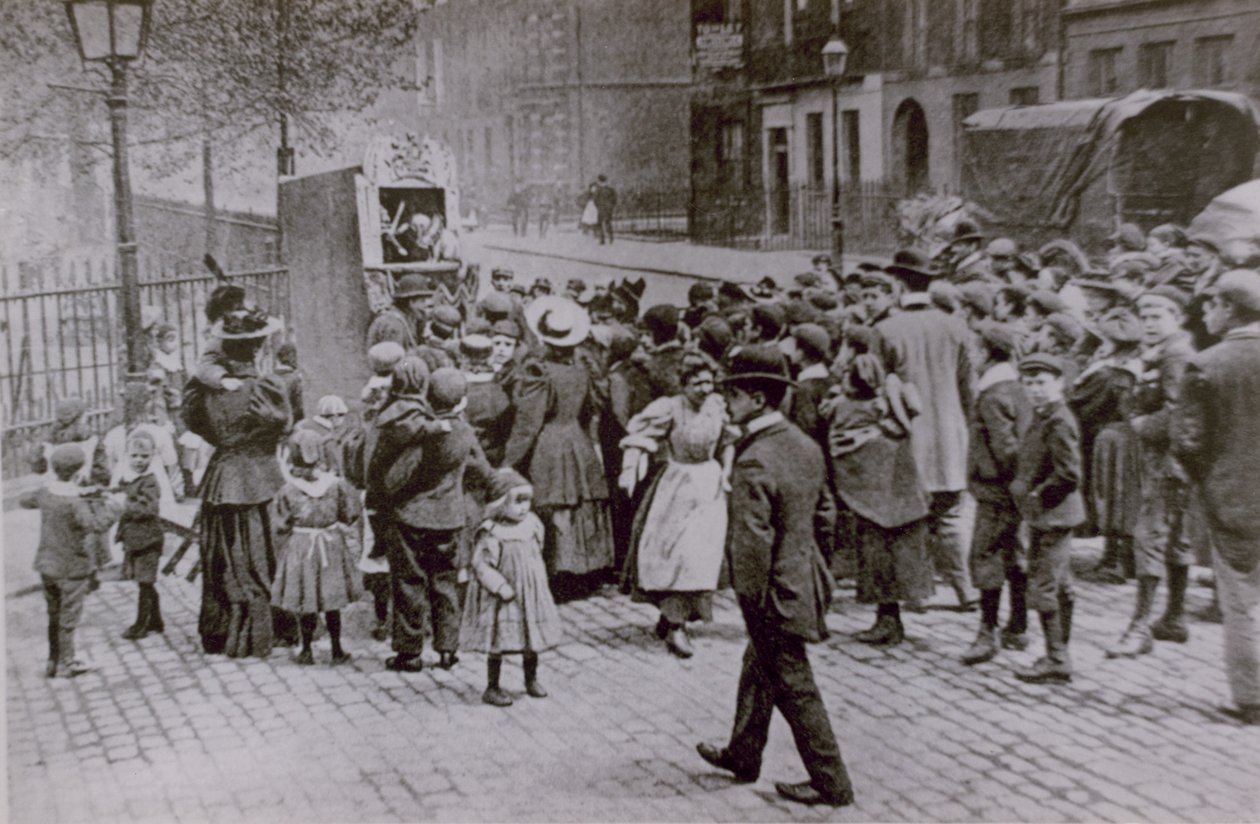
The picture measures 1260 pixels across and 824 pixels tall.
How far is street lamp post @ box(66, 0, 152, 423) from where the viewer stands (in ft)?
16.5

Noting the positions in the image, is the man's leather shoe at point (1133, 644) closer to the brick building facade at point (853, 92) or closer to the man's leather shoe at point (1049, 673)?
the man's leather shoe at point (1049, 673)

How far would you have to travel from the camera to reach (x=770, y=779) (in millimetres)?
4531

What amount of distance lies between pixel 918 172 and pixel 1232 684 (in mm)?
5775

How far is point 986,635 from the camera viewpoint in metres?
5.44

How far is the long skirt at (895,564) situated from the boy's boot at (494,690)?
1732 millimetres

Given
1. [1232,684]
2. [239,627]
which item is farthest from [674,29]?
[1232,684]

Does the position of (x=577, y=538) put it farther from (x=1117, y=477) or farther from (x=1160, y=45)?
(x=1160, y=45)

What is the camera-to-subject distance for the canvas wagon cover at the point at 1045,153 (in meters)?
8.31

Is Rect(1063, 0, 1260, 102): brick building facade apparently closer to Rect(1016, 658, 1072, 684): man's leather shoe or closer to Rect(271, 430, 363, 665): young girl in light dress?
Rect(1016, 658, 1072, 684): man's leather shoe

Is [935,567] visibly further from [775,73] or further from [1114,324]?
[775,73]

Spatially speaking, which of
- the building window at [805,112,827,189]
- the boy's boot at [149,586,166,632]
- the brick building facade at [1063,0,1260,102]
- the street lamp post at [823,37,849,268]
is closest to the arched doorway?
the street lamp post at [823,37,849,268]

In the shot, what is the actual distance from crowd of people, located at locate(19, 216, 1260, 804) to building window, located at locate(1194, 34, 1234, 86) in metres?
0.82

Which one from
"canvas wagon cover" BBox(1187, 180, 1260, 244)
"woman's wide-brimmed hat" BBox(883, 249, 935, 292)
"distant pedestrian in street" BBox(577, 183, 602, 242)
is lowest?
"woman's wide-brimmed hat" BBox(883, 249, 935, 292)

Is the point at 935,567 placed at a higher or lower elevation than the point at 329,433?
lower
